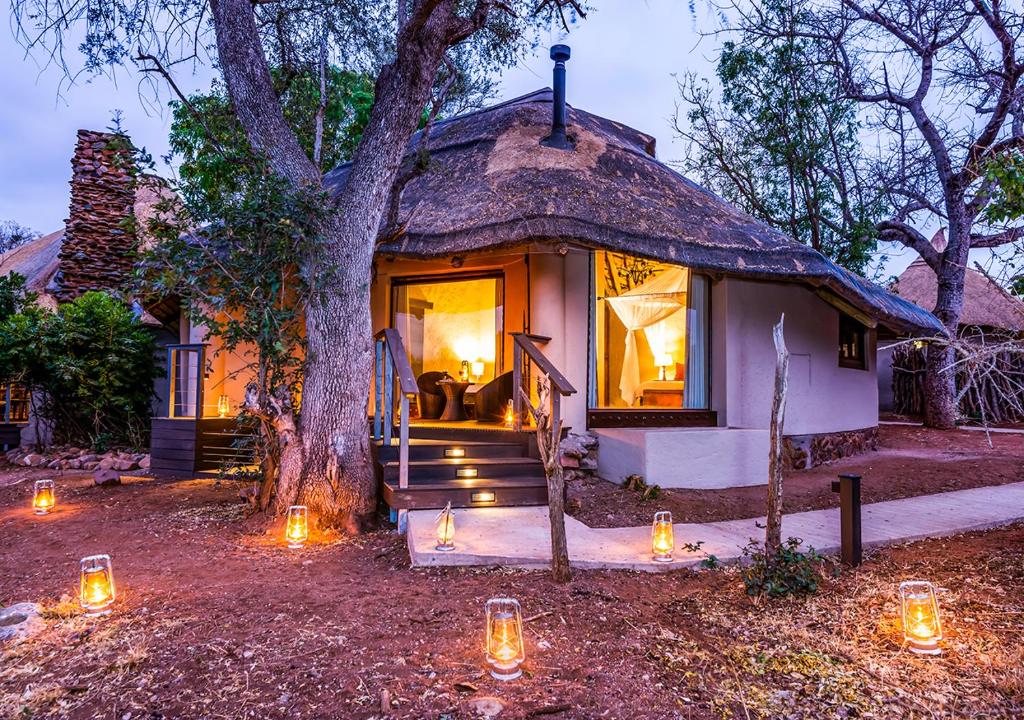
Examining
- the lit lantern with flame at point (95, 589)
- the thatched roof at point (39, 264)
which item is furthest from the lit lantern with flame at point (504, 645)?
the thatched roof at point (39, 264)

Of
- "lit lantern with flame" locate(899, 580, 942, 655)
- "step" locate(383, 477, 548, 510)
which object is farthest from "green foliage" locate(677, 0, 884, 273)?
"lit lantern with flame" locate(899, 580, 942, 655)

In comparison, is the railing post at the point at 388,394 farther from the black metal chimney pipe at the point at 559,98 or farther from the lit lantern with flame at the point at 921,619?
the black metal chimney pipe at the point at 559,98

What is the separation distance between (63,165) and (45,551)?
59.6 metres

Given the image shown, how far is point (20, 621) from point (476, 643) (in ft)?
7.66

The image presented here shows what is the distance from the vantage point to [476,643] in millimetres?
2756

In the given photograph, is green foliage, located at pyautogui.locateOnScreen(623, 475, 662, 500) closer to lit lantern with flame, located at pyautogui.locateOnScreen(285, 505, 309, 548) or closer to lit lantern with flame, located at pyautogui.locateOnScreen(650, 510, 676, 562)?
lit lantern with flame, located at pyautogui.locateOnScreen(650, 510, 676, 562)

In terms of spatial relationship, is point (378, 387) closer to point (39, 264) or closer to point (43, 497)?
point (43, 497)

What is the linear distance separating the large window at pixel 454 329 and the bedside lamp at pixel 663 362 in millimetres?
2602

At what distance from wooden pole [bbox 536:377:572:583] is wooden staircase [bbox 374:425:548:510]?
1.59 m

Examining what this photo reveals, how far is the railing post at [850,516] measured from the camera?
378 centimetres

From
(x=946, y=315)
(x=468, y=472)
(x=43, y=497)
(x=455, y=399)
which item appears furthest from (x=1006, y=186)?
(x=946, y=315)

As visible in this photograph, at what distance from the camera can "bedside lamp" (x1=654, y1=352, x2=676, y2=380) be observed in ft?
30.6

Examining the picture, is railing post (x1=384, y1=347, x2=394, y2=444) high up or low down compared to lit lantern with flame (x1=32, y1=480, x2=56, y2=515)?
up

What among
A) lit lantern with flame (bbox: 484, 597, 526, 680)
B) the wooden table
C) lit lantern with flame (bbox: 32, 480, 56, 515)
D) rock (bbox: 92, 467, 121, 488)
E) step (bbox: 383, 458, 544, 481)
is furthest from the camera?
the wooden table
